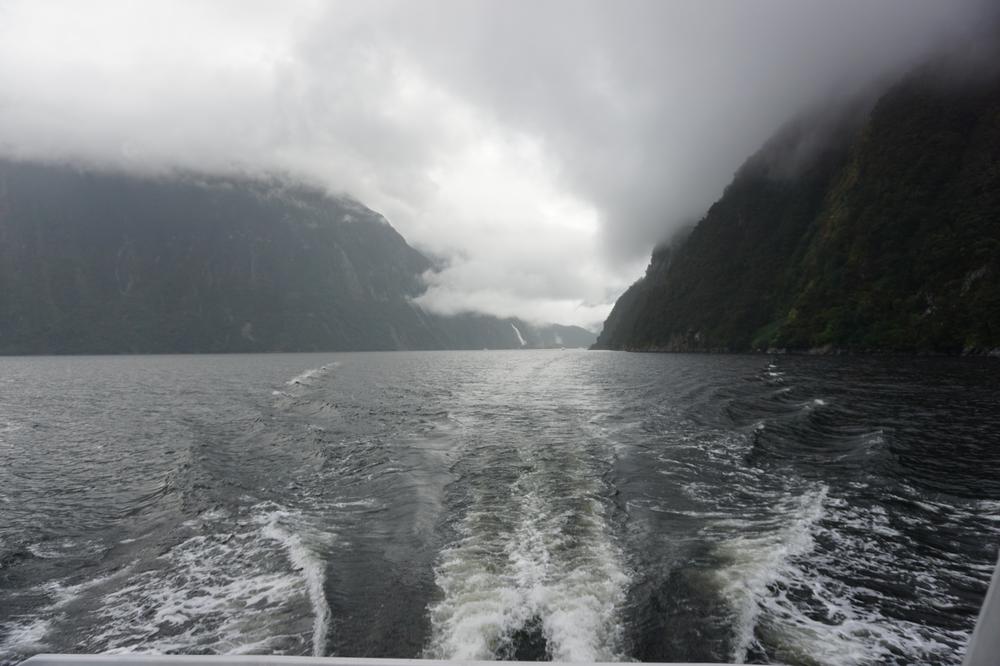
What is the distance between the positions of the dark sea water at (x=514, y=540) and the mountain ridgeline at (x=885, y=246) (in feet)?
280

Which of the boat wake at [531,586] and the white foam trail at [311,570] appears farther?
the white foam trail at [311,570]

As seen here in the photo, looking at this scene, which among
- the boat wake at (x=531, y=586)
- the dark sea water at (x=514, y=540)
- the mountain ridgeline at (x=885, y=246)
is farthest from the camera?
the mountain ridgeline at (x=885, y=246)

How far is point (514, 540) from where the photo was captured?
1180 cm

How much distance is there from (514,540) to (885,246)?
136m

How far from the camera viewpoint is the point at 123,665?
3410mm

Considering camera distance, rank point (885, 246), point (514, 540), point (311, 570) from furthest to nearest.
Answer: point (885, 246) → point (514, 540) → point (311, 570)

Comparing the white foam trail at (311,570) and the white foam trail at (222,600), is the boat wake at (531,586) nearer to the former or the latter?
the white foam trail at (311,570)

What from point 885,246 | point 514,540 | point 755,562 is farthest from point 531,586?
point 885,246

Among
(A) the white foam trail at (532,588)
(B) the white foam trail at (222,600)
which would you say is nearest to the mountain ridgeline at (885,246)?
(A) the white foam trail at (532,588)

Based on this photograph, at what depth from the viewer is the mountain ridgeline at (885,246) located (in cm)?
8888

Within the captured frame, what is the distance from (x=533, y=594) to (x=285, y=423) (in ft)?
82.1

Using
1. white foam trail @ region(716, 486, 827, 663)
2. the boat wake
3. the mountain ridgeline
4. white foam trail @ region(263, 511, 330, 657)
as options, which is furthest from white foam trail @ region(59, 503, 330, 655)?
the mountain ridgeline

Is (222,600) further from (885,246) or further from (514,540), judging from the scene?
(885,246)

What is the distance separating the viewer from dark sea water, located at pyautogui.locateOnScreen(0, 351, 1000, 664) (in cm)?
817
